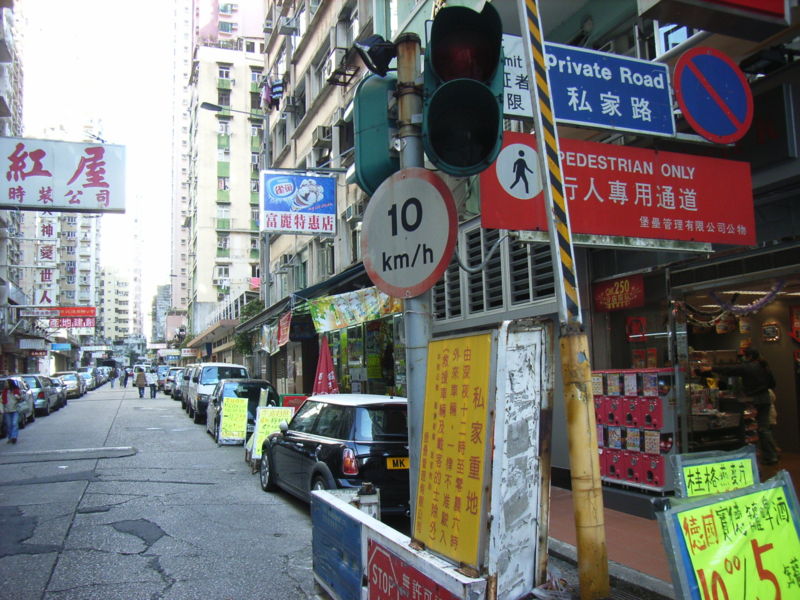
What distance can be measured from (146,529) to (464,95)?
6200mm

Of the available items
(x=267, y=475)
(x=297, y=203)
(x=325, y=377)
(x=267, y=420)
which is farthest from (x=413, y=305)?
(x=297, y=203)

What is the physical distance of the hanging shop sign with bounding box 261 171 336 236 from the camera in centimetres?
1608

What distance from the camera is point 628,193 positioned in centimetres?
559

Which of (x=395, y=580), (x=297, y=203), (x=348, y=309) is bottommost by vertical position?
(x=395, y=580)

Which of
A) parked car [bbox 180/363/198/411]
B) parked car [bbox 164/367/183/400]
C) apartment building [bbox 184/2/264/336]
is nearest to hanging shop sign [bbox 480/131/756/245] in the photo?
parked car [bbox 180/363/198/411]

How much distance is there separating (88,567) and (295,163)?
21.6m

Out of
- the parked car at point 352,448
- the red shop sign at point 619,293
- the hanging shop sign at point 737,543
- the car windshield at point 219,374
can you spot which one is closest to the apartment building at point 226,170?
the car windshield at point 219,374

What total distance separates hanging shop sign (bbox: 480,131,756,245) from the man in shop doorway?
14.2 feet

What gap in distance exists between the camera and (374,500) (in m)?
4.93

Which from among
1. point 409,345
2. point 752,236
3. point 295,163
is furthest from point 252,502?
point 295,163

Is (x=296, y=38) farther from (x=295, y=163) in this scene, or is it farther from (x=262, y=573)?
(x=262, y=573)

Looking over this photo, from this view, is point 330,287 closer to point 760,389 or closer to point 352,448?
point 352,448

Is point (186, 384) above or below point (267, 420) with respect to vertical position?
above

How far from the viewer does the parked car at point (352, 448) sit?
725cm
